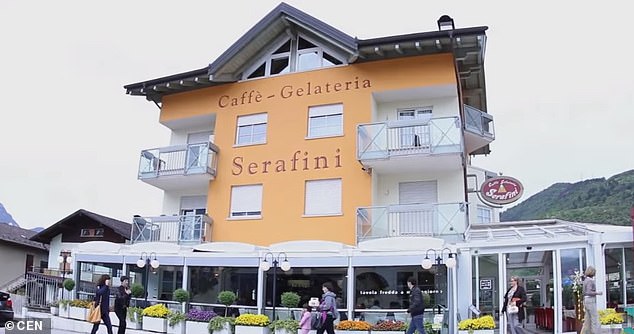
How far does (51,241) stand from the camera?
29844 mm

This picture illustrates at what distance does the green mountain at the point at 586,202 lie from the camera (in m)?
38.0

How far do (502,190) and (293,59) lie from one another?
8.30 meters

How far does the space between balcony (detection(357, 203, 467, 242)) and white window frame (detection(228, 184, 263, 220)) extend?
392cm

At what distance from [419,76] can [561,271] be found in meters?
7.54

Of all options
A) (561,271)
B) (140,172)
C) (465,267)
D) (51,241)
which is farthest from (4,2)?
(51,241)

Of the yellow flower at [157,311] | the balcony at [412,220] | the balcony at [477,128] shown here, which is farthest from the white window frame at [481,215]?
the yellow flower at [157,311]

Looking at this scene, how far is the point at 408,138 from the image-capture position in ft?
61.3

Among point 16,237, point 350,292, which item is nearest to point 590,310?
point 350,292

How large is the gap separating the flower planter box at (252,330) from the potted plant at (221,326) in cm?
23

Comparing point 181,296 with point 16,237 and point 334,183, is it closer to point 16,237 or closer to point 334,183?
point 334,183

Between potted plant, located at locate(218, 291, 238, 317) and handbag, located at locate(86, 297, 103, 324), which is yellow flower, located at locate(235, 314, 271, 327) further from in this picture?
handbag, located at locate(86, 297, 103, 324)

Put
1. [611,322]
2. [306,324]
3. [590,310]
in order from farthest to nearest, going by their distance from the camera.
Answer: [306,324], [611,322], [590,310]

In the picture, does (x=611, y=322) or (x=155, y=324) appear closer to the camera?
(x=611, y=322)

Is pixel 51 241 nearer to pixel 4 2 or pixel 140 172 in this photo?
pixel 140 172
